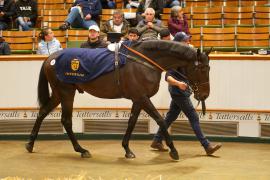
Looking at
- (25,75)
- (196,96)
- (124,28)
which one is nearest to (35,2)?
(124,28)

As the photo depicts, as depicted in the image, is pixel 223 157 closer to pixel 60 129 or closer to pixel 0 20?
pixel 60 129

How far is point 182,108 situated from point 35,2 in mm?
6461

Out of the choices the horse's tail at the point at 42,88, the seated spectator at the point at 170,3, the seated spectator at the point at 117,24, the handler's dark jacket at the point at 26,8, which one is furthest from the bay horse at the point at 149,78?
the handler's dark jacket at the point at 26,8

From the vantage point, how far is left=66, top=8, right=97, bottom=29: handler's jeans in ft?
42.7

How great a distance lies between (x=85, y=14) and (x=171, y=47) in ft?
17.9

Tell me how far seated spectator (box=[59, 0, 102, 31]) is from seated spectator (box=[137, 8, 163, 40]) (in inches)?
85.4

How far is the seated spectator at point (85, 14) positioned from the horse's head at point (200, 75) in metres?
5.22

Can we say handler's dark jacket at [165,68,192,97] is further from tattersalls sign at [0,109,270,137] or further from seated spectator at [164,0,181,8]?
seated spectator at [164,0,181,8]

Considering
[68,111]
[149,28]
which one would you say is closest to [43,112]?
[68,111]

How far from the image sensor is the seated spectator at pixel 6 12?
14039 millimetres

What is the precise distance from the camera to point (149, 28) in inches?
414

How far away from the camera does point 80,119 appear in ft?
32.5

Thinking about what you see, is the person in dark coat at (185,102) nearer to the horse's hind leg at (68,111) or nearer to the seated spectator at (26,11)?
the horse's hind leg at (68,111)

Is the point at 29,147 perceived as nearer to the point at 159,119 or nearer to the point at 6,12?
the point at 159,119
